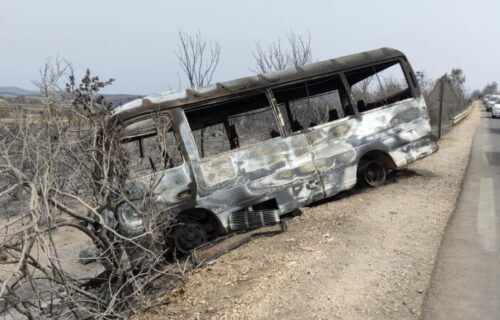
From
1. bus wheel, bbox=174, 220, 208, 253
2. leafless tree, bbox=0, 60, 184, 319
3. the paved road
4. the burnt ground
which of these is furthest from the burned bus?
the paved road

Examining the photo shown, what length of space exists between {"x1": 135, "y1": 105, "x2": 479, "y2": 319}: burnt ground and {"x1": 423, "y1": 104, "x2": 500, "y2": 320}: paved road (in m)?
0.15

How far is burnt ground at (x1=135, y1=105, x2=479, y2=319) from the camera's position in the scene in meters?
3.68

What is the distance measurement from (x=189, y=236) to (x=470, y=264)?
4.12 m

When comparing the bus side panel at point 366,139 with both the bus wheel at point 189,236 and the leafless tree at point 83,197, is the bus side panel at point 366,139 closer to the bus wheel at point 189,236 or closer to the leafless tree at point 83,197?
the bus wheel at point 189,236

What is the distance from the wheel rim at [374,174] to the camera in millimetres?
7707

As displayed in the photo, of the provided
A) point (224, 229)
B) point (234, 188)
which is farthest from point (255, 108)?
point (224, 229)

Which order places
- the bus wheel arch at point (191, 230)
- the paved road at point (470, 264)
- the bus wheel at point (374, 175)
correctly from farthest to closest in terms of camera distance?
1. the bus wheel at point (374, 175)
2. the bus wheel arch at point (191, 230)
3. the paved road at point (470, 264)

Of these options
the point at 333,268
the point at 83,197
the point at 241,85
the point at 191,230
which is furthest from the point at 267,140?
the point at 83,197

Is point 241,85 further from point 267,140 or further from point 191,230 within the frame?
point 191,230

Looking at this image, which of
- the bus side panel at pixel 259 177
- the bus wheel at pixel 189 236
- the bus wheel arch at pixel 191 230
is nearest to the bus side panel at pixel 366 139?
the bus side panel at pixel 259 177

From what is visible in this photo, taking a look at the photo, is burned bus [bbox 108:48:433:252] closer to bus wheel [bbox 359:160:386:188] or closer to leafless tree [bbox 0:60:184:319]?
bus wheel [bbox 359:160:386:188]

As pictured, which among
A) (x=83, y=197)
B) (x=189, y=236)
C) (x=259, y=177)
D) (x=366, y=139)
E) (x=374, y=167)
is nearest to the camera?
(x=83, y=197)

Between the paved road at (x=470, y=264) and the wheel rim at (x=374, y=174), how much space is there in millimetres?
1563

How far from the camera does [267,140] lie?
21.2ft
